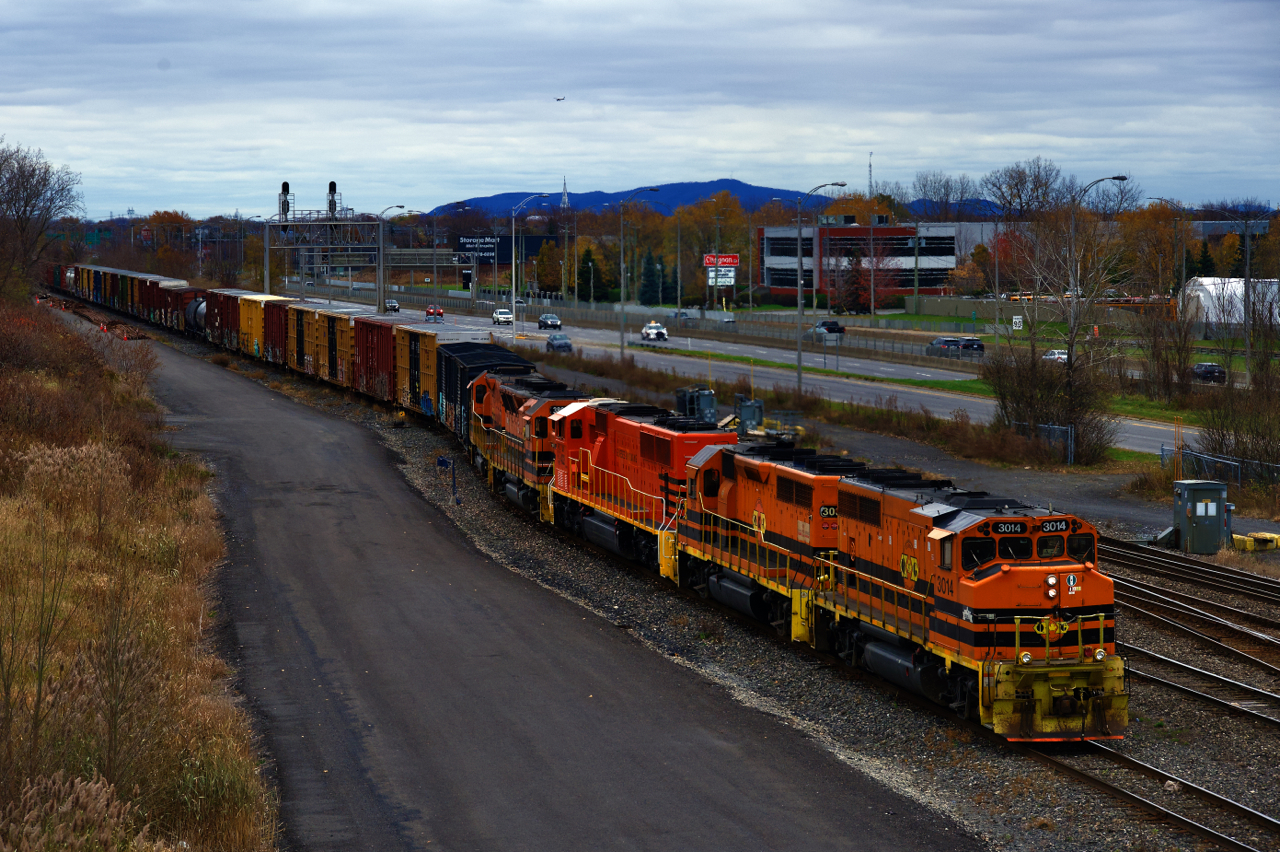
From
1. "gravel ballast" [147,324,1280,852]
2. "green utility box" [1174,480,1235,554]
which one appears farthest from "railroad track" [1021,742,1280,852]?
"green utility box" [1174,480,1235,554]

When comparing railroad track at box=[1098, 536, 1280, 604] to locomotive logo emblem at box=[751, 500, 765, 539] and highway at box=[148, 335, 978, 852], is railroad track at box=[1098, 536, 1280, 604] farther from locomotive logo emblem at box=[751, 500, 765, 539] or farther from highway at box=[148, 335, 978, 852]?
highway at box=[148, 335, 978, 852]

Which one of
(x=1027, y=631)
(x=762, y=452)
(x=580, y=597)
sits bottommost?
(x=580, y=597)

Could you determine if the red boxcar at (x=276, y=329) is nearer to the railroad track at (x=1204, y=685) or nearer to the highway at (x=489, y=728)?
the highway at (x=489, y=728)

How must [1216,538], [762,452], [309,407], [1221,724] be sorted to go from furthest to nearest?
[309,407] → [1216,538] → [762,452] → [1221,724]

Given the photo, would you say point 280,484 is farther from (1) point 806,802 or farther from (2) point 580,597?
(1) point 806,802

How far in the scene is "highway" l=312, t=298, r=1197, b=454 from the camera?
171 ft

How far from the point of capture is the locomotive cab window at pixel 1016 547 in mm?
16234

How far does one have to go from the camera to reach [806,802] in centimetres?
1423

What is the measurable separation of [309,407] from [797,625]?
39.6m

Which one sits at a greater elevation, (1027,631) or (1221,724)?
(1027,631)

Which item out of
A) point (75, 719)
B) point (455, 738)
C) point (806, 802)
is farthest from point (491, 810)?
point (75, 719)

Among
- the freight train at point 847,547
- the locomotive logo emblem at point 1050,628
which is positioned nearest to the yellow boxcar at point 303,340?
the freight train at point 847,547

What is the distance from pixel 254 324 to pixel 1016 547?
6210cm

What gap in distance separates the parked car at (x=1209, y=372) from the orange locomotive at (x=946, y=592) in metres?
49.5
